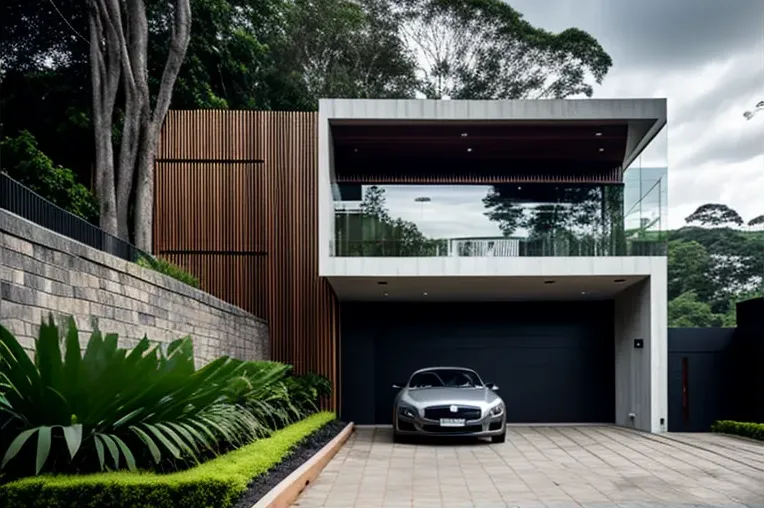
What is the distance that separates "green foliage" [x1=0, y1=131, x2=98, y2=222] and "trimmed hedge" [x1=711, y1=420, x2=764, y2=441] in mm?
12659

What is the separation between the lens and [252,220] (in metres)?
16.8

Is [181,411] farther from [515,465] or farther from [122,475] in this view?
[515,465]

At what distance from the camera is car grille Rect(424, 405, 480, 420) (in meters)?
12.6

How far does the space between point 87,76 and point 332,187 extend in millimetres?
8452

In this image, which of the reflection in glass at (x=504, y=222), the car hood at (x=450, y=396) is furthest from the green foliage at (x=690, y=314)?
the car hood at (x=450, y=396)

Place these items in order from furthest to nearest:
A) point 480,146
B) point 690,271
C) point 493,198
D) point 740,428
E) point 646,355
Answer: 1. point 690,271
2. point 480,146
3. point 493,198
4. point 646,355
5. point 740,428

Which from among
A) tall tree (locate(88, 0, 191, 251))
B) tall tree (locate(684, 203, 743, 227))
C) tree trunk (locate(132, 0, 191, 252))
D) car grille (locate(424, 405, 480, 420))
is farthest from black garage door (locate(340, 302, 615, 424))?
tall tree (locate(684, 203, 743, 227))

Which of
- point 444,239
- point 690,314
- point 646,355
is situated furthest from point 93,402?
point 690,314

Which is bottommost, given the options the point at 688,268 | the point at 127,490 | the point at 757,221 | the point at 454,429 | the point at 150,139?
the point at 454,429

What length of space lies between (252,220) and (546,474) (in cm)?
921

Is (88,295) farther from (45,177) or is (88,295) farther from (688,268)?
(688,268)

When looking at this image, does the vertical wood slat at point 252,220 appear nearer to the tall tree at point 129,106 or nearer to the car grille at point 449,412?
the tall tree at point 129,106

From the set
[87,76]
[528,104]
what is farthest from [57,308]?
[87,76]

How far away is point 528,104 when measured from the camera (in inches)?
611
